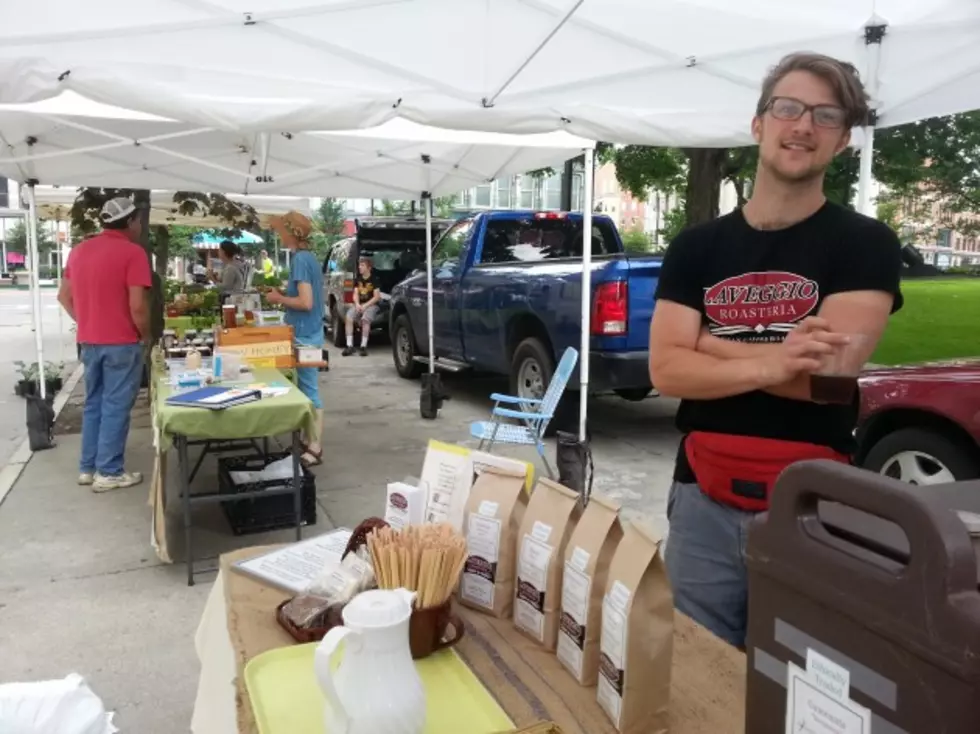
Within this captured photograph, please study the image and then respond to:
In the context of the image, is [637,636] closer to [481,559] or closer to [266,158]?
[481,559]

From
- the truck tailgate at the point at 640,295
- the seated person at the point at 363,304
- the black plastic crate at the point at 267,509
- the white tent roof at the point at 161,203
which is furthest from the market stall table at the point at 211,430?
the seated person at the point at 363,304

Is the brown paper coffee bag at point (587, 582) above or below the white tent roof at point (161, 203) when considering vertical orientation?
below

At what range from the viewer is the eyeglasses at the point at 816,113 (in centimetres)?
165

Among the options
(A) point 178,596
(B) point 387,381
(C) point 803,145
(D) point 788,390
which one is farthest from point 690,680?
(B) point 387,381

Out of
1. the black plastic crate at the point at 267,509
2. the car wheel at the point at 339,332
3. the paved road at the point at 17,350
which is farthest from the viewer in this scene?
the car wheel at the point at 339,332

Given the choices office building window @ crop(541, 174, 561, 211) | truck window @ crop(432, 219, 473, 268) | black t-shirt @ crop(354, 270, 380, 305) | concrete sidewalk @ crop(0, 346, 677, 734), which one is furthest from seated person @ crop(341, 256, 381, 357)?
office building window @ crop(541, 174, 561, 211)

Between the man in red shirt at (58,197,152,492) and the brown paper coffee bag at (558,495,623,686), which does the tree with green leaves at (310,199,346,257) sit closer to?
the man in red shirt at (58,197,152,492)

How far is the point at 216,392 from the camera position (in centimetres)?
448

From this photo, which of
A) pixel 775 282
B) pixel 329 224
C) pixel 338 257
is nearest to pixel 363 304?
pixel 338 257

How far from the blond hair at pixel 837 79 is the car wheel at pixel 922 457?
2936mm

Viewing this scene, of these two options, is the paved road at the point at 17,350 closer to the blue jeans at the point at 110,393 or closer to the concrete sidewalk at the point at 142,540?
the concrete sidewalk at the point at 142,540

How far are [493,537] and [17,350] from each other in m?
15.1

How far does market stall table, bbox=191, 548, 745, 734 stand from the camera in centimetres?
139

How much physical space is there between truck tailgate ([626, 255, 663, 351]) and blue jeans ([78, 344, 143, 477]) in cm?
A: 366
